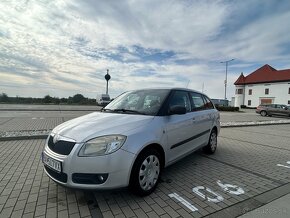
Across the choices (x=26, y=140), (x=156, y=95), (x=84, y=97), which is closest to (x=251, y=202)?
(x=156, y=95)

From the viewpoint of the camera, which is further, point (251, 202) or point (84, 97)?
point (84, 97)

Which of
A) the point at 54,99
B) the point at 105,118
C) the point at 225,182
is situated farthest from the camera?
the point at 54,99

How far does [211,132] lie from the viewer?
220 inches

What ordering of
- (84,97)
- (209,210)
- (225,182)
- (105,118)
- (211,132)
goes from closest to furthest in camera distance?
(209,210) → (105,118) → (225,182) → (211,132) → (84,97)

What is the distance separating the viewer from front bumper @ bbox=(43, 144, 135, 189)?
2631 mm

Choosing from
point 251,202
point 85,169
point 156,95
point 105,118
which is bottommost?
point 251,202

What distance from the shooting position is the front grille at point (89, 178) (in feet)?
8.70

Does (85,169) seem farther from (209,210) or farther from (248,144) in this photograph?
(248,144)

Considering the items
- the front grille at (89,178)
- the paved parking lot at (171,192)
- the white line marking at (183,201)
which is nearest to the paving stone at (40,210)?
the paved parking lot at (171,192)

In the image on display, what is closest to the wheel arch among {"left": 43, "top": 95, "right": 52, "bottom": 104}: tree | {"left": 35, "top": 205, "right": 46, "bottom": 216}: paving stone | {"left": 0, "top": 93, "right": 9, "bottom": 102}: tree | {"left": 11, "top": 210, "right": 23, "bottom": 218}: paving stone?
{"left": 35, "top": 205, "right": 46, "bottom": 216}: paving stone

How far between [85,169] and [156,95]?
1957mm

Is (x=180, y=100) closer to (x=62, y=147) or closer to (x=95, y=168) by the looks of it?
(x=95, y=168)

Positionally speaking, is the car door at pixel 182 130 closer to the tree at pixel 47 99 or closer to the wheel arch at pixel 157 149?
the wheel arch at pixel 157 149

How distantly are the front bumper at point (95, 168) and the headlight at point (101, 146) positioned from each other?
52 millimetres
